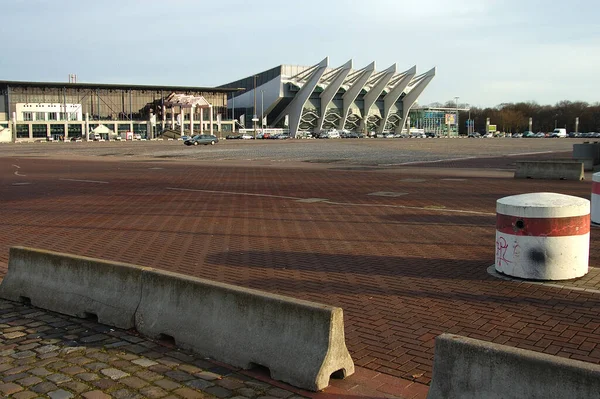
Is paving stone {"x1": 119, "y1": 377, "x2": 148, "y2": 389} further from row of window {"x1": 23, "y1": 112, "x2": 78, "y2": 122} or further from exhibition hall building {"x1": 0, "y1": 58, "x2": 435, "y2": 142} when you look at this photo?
row of window {"x1": 23, "y1": 112, "x2": 78, "y2": 122}

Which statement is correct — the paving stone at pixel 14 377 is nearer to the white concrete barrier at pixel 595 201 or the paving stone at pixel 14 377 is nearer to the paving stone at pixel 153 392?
the paving stone at pixel 153 392

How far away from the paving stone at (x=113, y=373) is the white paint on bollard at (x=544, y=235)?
15.3 feet

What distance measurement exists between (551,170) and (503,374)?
778 inches

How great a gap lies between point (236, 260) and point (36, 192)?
12845mm

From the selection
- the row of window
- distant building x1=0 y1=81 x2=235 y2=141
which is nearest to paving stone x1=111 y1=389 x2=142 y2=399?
distant building x1=0 y1=81 x2=235 y2=141

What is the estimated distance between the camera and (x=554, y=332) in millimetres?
5637

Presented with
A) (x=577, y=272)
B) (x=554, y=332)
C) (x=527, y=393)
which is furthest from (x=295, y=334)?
(x=577, y=272)

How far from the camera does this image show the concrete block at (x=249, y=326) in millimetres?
4543

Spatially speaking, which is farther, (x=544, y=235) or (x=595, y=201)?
(x=595, y=201)

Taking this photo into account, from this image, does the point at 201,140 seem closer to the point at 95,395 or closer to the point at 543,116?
the point at 95,395

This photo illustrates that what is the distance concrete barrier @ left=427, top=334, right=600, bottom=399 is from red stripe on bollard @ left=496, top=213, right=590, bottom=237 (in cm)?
372

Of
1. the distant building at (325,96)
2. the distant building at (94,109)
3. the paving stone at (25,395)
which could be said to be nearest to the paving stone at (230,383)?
the paving stone at (25,395)

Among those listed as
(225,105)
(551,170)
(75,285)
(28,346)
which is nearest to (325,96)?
(225,105)

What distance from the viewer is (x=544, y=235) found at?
23.6 ft
